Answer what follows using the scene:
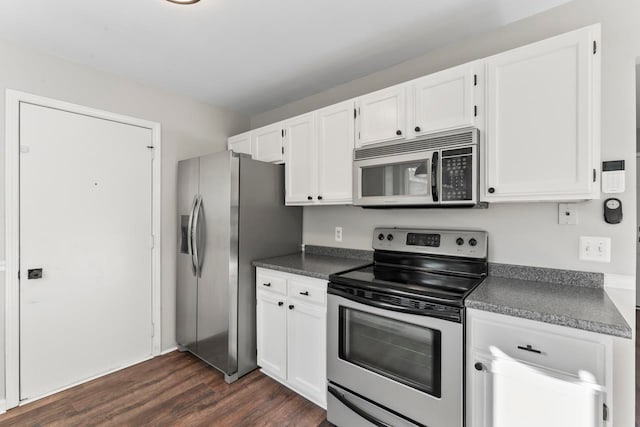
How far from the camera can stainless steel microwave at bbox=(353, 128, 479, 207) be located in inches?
67.6

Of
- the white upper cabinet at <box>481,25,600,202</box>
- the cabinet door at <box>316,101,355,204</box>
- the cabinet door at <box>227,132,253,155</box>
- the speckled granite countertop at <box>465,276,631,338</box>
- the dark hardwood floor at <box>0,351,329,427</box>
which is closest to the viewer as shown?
the speckled granite countertop at <box>465,276,631,338</box>

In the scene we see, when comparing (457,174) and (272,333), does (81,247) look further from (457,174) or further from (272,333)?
(457,174)

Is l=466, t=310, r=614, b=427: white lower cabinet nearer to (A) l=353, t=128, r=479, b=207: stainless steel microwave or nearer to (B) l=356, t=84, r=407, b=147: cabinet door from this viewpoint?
(A) l=353, t=128, r=479, b=207: stainless steel microwave

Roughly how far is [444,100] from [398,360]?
5.14ft

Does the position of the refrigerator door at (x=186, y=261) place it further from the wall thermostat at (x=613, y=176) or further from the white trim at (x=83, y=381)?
the wall thermostat at (x=613, y=176)

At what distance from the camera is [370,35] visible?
2014mm

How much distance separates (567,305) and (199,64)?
2855mm

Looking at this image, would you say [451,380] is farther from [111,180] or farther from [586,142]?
[111,180]

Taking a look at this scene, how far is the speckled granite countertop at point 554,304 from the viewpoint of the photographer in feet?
3.80

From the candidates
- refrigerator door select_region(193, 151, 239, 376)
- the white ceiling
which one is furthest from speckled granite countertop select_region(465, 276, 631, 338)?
refrigerator door select_region(193, 151, 239, 376)

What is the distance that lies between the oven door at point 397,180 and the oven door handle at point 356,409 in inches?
50.0

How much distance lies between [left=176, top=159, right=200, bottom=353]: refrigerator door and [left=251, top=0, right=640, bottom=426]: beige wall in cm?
181

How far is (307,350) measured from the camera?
2133 millimetres

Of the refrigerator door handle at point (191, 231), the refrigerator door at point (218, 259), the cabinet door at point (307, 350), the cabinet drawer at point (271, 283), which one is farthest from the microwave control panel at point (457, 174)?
the refrigerator door handle at point (191, 231)
